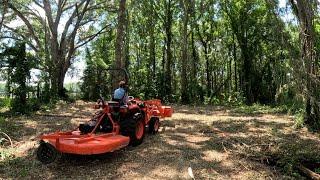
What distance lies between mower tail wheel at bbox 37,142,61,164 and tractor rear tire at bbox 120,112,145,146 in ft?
5.61

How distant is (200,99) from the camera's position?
90.3ft

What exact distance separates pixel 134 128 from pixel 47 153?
2074 mm

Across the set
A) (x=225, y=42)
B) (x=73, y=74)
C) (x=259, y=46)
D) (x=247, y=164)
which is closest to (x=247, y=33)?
(x=259, y=46)

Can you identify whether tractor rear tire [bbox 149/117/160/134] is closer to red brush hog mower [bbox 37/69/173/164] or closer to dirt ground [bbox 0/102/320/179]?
red brush hog mower [bbox 37/69/173/164]

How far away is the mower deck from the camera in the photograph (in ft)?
24.3

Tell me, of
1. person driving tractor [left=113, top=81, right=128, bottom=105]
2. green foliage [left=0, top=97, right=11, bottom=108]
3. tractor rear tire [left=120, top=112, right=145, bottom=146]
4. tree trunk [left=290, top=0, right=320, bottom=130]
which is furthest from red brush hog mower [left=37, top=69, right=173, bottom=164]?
green foliage [left=0, top=97, right=11, bottom=108]

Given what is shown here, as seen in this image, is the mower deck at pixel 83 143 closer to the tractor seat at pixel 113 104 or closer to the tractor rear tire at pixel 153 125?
the tractor seat at pixel 113 104

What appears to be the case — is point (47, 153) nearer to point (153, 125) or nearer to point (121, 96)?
point (121, 96)

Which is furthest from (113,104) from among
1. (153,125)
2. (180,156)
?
(153,125)

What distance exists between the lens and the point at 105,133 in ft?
28.3

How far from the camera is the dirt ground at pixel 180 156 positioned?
761 centimetres

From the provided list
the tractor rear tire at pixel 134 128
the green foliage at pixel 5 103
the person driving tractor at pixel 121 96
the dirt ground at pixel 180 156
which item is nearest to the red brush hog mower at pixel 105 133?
the tractor rear tire at pixel 134 128

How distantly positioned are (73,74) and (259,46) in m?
16.5

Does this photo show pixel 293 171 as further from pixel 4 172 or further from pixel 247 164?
pixel 4 172
